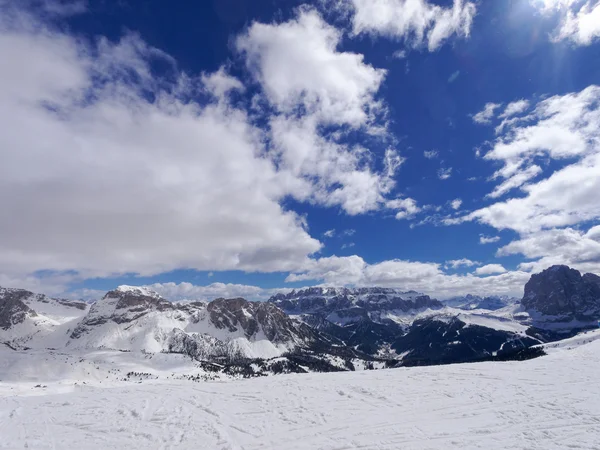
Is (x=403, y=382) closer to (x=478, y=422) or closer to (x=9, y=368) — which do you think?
(x=478, y=422)

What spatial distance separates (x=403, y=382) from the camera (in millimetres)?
36156

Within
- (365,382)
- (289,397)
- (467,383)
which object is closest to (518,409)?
(467,383)

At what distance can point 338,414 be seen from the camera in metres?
27.1

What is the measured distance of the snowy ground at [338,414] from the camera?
2228 cm

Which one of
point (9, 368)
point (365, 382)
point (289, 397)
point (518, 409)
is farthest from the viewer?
point (9, 368)

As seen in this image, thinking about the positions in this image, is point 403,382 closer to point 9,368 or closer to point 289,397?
point 289,397

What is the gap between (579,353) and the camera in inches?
1994

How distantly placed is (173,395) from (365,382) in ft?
69.1

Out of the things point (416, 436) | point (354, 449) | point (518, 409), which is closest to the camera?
point (354, 449)

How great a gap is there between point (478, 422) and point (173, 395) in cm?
2942

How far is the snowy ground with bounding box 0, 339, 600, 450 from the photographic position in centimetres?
2228

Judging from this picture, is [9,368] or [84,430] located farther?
[9,368]

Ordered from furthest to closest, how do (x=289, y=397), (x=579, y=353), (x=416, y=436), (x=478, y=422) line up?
1. (x=579, y=353)
2. (x=289, y=397)
3. (x=478, y=422)
4. (x=416, y=436)

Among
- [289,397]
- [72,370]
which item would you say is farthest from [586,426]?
[72,370]
